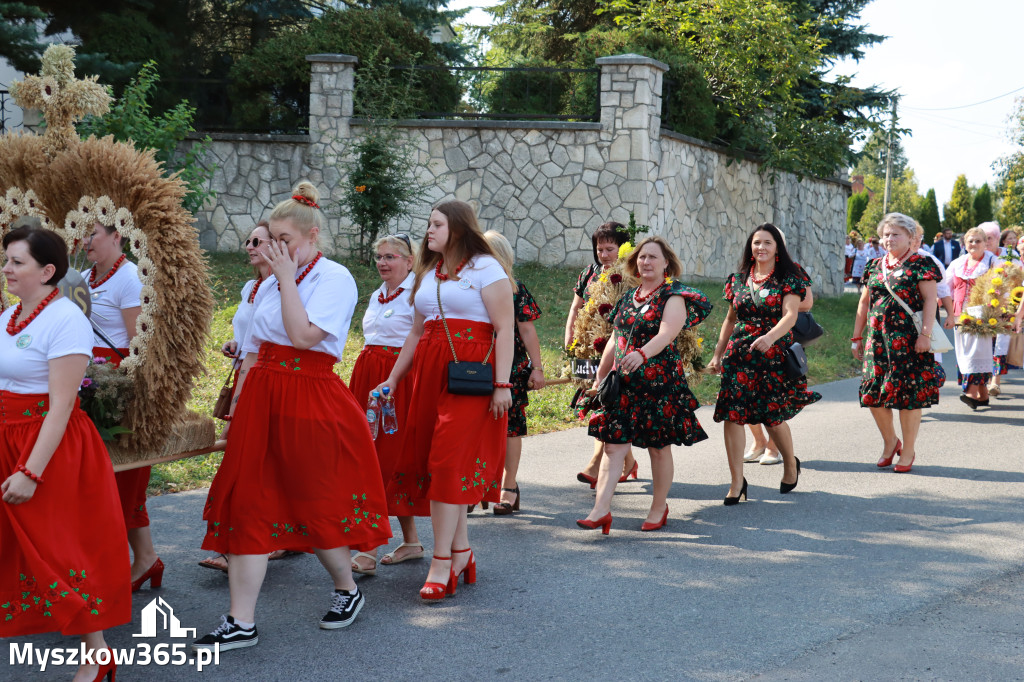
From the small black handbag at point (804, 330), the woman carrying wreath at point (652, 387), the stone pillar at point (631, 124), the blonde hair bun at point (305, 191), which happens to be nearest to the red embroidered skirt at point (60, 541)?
the blonde hair bun at point (305, 191)

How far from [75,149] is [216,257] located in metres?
12.6

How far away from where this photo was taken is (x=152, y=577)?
4988 mm

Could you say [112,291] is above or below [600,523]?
above

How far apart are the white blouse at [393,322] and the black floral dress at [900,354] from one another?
14.2 feet

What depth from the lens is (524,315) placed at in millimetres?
6367

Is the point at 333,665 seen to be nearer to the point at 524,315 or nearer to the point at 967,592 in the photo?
the point at 524,315

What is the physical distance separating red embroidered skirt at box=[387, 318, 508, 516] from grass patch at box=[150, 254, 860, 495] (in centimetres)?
243

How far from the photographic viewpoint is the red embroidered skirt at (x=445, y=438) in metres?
4.97

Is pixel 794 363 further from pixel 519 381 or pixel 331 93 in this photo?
pixel 331 93

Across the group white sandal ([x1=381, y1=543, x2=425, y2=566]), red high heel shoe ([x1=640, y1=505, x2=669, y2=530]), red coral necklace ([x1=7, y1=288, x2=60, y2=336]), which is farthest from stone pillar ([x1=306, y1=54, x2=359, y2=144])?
red coral necklace ([x1=7, y1=288, x2=60, y2=336])

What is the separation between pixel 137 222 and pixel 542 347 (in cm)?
843

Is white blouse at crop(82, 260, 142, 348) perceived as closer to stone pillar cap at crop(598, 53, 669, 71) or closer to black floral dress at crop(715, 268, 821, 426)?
black floral dress at crop(715, 268, 821, 426)

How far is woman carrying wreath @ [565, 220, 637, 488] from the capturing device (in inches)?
282

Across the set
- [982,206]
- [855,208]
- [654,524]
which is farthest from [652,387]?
[982,206]
